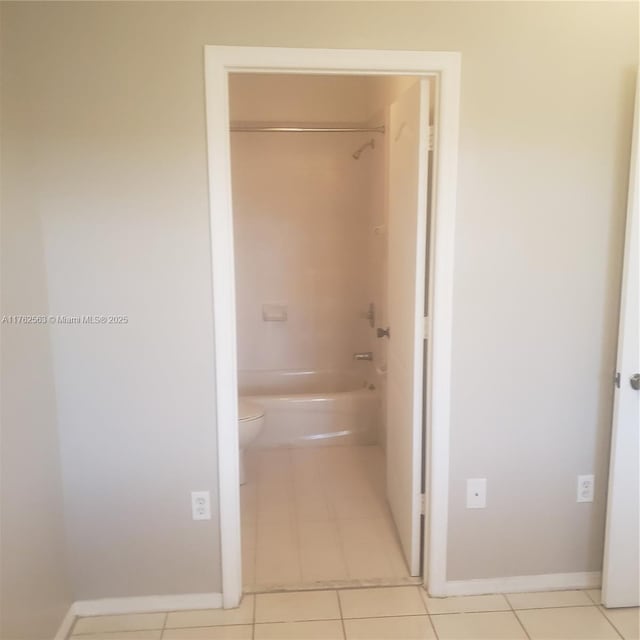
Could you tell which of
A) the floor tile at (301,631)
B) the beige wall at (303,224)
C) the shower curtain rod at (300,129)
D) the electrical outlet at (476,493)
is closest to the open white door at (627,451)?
the electrical outlet at (476,493)

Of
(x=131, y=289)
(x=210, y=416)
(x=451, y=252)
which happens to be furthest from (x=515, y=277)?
(x=131, y=289)

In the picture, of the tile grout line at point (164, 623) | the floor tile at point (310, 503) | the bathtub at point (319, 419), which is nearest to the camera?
the tile grout line at point (164, 623)

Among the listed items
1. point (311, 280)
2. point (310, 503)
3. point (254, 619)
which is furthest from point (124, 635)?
point (311, 280)

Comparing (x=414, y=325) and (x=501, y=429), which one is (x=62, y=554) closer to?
(x=414, y=325)

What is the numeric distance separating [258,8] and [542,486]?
204cm

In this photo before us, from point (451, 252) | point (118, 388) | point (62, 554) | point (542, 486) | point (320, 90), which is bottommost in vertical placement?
point (62, 554)

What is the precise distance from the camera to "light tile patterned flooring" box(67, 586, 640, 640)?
205 cm

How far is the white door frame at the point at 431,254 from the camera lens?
6.09 ft

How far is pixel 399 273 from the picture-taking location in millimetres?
2416

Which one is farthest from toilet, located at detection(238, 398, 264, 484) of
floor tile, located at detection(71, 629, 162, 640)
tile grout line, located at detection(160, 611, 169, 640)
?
floor tile, located at detection(71, 629, 162, 640)

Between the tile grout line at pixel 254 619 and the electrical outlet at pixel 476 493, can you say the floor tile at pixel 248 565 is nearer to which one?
the tile grout line at pixel 254 619

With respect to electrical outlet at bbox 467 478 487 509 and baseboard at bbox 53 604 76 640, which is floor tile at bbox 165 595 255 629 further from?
electrical outlet at bbox 467 478 487 509

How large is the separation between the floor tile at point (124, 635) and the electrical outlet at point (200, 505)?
1.41 ft

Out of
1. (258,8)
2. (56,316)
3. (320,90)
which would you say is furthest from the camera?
(320,90)
